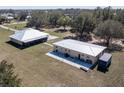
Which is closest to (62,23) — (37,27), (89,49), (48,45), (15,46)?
(37,27)

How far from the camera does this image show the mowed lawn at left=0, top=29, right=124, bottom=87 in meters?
17.9

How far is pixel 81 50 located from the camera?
A: 24.5 metres

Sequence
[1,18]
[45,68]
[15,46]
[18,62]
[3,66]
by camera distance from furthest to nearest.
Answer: [1,18], [15,46], [18,62], [45,68], [3,66]

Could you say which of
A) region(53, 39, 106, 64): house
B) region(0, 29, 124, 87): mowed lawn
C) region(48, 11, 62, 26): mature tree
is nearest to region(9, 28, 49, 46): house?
region(0, 29, 124, 87): mowed lawn

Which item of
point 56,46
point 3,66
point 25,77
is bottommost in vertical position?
point 25,77

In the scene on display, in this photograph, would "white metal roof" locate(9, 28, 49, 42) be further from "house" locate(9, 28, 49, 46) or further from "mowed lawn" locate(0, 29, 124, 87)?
"mowed lawn" locate(0, 29, 124, 87)

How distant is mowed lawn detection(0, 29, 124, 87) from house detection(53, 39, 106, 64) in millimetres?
2669

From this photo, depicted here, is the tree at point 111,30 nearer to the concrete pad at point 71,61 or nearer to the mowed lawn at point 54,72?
the mowed lawn at point 54,72

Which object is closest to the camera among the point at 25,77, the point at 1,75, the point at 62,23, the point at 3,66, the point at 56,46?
the point at 1,75

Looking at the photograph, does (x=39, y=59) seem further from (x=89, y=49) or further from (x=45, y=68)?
(x=89, y=49)

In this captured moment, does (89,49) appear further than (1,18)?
No

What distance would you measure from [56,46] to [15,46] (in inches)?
406

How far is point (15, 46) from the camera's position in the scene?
103ft

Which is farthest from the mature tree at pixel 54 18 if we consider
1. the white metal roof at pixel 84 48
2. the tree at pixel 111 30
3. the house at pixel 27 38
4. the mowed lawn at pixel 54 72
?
the mowed lawn at pixel 54 72
